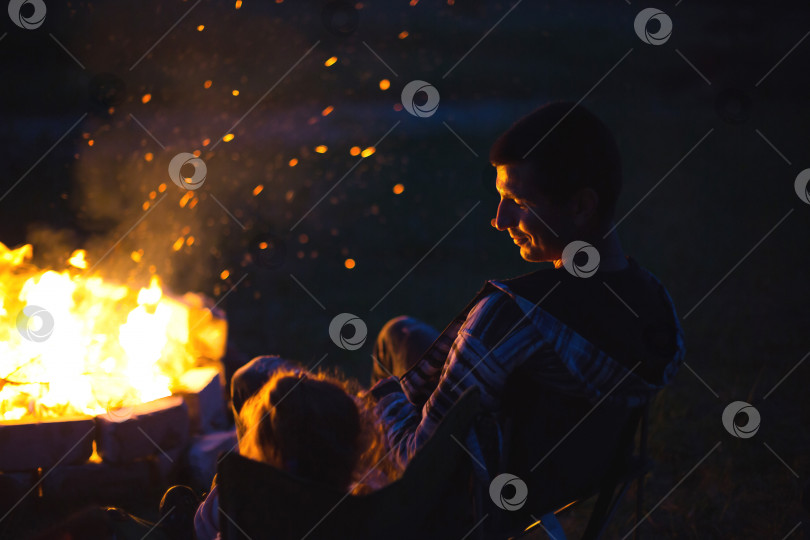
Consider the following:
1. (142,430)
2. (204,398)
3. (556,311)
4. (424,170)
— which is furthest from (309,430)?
(424,170)

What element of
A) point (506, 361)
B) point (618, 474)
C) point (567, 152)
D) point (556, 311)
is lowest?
point (618, 474)

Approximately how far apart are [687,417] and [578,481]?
7.56ft

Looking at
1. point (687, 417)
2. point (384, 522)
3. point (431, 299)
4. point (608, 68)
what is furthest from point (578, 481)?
point (608, 68)

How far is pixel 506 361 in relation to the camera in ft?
5.21

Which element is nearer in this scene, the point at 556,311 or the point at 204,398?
the point at 556,311

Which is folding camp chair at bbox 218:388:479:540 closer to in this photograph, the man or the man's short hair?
the man

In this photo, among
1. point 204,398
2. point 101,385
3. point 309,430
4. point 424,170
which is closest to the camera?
point 309,430

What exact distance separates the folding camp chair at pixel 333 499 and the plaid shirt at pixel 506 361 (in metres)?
0.15

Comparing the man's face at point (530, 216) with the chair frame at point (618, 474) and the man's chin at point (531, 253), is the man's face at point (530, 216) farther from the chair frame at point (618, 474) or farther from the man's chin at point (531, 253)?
the chair frame at point (618, 474)

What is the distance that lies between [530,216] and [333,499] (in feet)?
3.11

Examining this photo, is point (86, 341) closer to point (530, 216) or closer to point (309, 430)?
point (309, 430)

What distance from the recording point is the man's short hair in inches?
66.6

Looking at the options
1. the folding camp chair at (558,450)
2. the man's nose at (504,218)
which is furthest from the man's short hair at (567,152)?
the folding camp chair at (558,450)

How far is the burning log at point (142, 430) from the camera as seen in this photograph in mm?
2658
